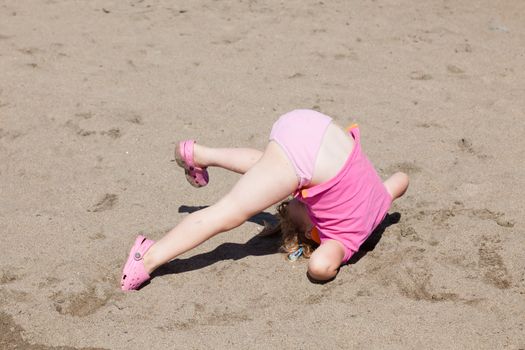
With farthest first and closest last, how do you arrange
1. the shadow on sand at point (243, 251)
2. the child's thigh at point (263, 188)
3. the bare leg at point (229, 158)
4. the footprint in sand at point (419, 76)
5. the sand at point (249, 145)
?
the footprint in sand at point (419, 76) → the bare leg at point (229, 158) → the shadow on sand at point (243, 251) → the child's thigh at point (263, 188) → the sand at point (249, 145)

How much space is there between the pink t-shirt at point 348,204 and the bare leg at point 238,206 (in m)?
0.13

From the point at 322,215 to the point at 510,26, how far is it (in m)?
3.14

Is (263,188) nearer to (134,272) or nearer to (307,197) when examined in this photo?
(307,197)

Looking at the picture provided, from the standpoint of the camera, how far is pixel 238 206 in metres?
2.88

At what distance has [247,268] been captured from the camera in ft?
10.1

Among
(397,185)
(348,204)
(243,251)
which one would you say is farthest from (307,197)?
(397,185)

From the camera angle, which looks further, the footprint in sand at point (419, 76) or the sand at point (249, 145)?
the footprint in sand at point (419, 76)

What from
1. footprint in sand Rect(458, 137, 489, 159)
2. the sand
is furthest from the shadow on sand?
footprint in sand Rect(458, 137, 489, 159)

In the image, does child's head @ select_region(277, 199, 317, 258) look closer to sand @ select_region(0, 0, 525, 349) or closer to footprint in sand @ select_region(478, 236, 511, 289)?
sand @ select_region(0, 0, 525, 349)

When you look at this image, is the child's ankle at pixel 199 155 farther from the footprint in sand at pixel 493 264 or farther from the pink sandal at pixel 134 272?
the footprint in sand at pixel 493 264

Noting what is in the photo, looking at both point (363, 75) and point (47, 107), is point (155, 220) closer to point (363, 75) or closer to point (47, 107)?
point (47, 107)

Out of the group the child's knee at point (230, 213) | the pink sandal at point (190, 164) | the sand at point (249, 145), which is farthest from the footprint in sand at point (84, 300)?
the pink sandal at point (190, 164)

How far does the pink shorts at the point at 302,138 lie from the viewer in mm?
2881

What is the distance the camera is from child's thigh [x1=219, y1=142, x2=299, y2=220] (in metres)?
2.87
